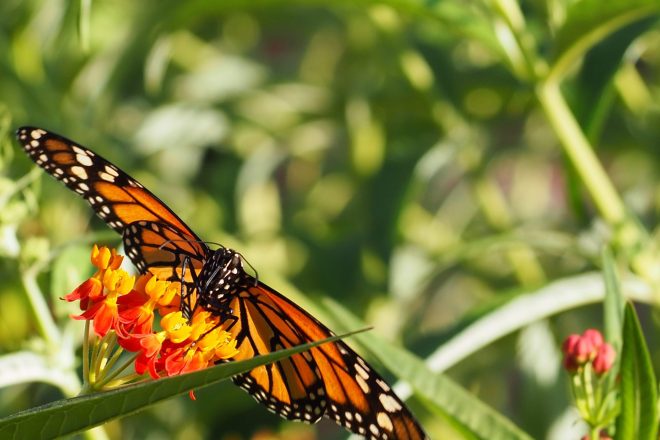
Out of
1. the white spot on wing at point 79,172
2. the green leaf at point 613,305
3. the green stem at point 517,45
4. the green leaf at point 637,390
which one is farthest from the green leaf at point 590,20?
the white spot on wing at point 79,172

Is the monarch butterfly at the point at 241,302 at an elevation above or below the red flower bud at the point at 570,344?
above

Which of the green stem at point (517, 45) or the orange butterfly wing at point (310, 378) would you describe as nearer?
the orange butterfly wing at point (310, 378)

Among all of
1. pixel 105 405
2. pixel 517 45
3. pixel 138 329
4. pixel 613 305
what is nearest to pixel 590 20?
pixel 517 45

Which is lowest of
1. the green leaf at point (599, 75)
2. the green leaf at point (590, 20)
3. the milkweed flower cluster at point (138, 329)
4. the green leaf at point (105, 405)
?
the green leaf at point (105, 405)

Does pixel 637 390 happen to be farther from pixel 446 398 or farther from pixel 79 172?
pixel 79 172

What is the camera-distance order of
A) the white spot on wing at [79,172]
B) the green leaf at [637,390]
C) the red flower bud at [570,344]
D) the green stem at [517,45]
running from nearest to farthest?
the green leaf at [637,390], the red flower bud at [570,344], the white spot on wing at [79,172], the green stem at [517,45]

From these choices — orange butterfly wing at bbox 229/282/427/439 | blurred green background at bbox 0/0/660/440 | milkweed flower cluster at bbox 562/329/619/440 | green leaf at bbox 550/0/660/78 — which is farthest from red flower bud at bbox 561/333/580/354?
green leaf at bbox 550/0/660/78

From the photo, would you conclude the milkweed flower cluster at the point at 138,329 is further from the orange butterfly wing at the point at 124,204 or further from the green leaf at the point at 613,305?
the green leaf at the point at 613,305

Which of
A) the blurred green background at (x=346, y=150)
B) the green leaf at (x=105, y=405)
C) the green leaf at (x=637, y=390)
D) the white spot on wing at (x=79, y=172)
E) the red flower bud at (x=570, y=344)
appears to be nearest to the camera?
the green leaf at (x=105, y=405)
